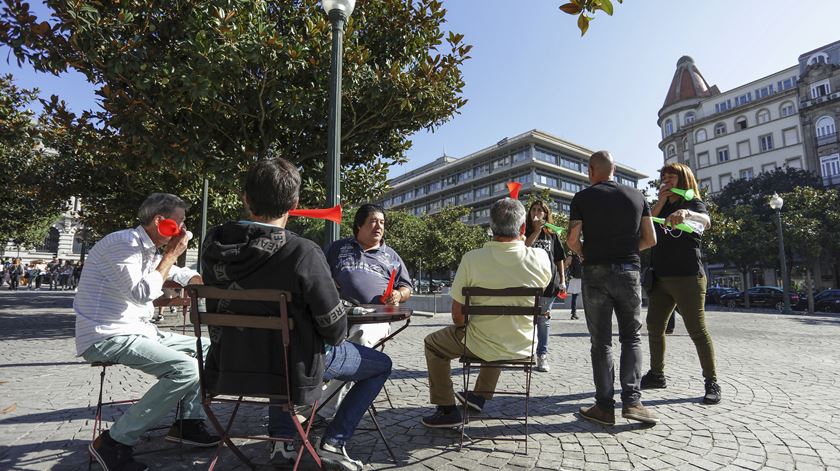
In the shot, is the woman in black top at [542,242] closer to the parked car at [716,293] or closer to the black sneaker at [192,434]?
the black sneaker at [192,434]

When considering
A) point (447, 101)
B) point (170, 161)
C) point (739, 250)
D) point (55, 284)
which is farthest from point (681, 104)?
point (55, 284)

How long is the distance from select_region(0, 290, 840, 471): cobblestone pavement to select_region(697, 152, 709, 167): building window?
5651 centimetres

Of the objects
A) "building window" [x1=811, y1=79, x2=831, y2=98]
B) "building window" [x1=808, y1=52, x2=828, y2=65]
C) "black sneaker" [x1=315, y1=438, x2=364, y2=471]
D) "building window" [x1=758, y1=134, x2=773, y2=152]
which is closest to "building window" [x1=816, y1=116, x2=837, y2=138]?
"building window" [x1=811, y1=79, x2=831, y2=98]

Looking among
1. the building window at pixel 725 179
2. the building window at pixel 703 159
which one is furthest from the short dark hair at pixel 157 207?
the building window at pixel 703 159

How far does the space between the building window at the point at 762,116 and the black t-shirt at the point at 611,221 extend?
58.3m

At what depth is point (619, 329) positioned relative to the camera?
3561 millimetres

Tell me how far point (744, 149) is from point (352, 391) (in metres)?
61.2

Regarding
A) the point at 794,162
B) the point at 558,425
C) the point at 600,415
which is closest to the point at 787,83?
the point at 794,162

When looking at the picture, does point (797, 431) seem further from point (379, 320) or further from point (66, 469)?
point (66, 469)

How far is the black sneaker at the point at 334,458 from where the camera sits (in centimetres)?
254

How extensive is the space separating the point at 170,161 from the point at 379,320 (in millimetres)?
7757

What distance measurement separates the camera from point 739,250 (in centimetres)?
3108

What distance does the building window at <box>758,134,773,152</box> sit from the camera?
48.1 m

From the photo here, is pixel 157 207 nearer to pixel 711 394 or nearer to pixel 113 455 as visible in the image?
pixel 113 455
